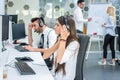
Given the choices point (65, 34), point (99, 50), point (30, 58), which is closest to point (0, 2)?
point (30, 58)

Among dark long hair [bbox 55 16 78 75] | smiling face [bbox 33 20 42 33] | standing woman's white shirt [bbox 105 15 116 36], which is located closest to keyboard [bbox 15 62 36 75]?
dark long hair [bbox 55 16 78 75]

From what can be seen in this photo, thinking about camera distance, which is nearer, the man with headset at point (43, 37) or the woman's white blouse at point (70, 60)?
the woman's white blouse at point (70, 60)

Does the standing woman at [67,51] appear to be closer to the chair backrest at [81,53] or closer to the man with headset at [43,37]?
the chair backrest at [81,53]

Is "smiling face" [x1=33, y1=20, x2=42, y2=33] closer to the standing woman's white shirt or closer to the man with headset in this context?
the man with headset

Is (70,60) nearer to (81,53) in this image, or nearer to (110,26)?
(81,53)

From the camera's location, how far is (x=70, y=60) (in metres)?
2.26

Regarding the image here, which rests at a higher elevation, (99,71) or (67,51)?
(67,51)

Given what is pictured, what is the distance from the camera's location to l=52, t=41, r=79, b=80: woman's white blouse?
2.22 m

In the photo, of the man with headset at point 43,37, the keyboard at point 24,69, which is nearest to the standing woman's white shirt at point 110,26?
the man with headset at point 43,37

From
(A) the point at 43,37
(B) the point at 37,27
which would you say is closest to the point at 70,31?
(A) the point at 43,37

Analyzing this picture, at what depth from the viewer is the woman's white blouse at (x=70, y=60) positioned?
2.22 meters

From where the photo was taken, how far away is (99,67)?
517 cm

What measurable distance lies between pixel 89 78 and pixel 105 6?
6.96 ft

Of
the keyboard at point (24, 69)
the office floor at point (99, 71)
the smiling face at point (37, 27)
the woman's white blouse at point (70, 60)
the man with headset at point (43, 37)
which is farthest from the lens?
the office floor at point (99, 71)
